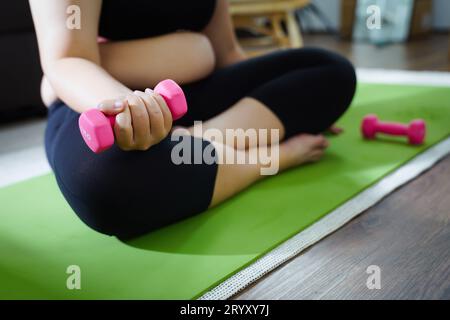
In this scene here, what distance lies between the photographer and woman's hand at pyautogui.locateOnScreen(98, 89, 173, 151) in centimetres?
49

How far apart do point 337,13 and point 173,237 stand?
2.99m

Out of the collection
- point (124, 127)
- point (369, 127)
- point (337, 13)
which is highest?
point (124, 127)

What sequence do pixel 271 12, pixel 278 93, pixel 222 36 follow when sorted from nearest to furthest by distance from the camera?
pixel 278 93
pixel 222 36
pixel 271 12

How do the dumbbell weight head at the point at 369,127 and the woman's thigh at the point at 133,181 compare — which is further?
the dumbbell weight head at the point at 369,127

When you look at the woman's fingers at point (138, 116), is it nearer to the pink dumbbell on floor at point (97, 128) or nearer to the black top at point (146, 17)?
the pink dumbbell on floor at point (97, 128)

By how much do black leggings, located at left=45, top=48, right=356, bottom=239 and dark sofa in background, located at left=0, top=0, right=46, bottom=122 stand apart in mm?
646

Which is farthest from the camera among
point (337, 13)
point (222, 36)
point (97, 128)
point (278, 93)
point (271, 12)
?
point (337, 13)

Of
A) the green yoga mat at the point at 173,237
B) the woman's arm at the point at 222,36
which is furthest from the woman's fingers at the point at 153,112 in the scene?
the woman's arm at the point at 222,36

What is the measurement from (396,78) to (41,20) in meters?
1.29

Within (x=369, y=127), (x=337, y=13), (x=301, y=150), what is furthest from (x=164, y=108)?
(x=337, y=13)

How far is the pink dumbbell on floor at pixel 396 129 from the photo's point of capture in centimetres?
94

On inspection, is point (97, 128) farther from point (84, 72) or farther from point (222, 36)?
point (222, 36)

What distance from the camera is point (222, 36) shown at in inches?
38.2

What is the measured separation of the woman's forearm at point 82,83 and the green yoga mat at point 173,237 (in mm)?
190
